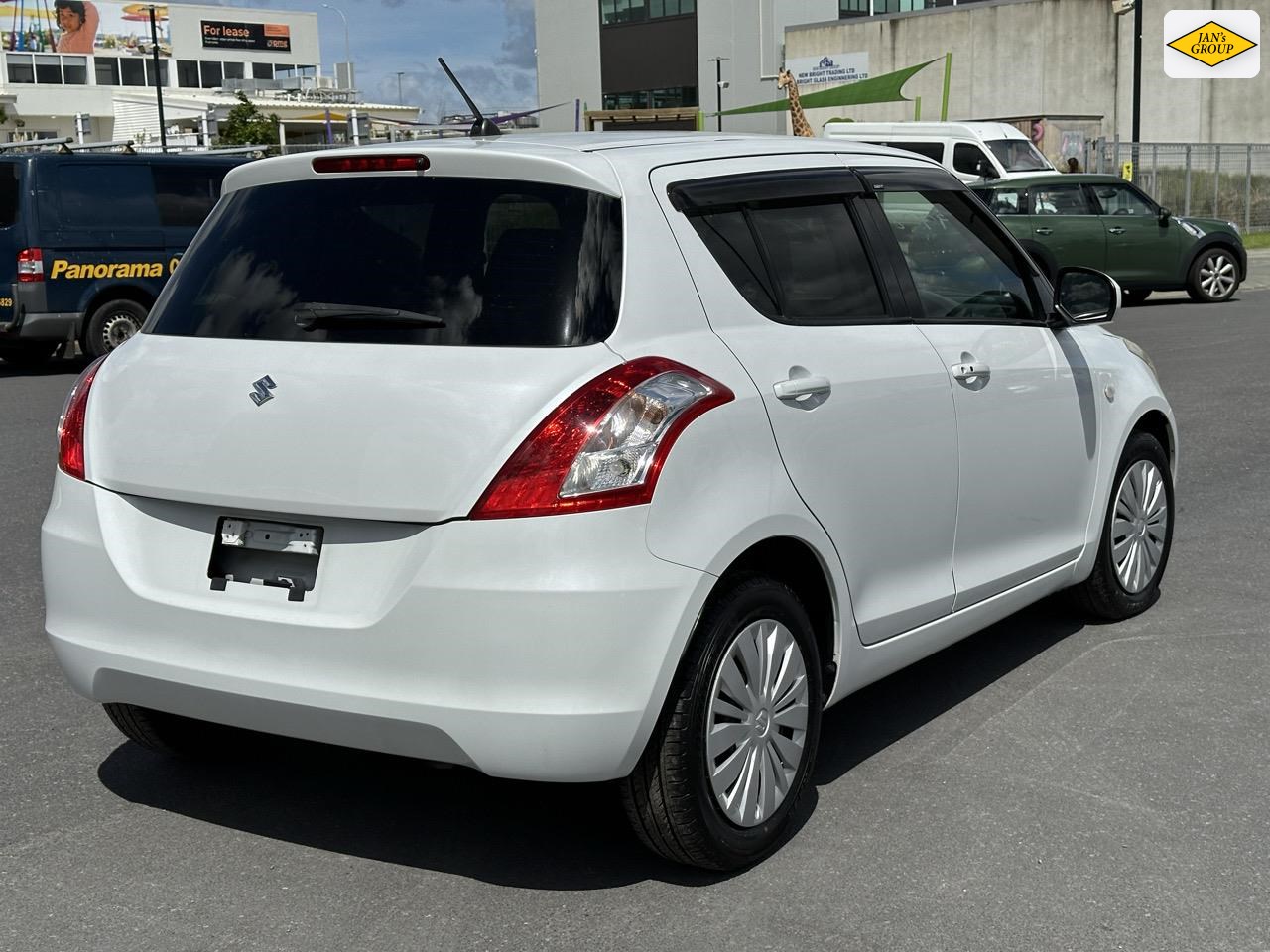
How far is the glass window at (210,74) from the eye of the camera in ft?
442

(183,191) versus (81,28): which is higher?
(81,28)

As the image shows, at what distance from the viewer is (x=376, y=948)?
11.5ft

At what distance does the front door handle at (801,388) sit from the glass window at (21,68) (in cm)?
13022

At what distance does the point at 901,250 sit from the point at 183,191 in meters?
13.6

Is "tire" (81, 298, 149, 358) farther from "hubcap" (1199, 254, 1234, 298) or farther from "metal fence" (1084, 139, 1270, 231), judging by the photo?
"metal fence" (1084, 139, 1270, 231)

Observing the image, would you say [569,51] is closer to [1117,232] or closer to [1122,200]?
[1122,200]

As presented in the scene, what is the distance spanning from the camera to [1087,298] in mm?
5609

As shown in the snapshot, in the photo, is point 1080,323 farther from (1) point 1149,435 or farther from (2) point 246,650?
(2) point 246,650

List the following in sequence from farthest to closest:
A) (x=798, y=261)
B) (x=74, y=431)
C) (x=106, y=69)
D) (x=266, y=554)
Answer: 1. (x=106, y=69)
2. (x=798, y=261)
3. (x=74, y=431)
4. (x=266, y=554)

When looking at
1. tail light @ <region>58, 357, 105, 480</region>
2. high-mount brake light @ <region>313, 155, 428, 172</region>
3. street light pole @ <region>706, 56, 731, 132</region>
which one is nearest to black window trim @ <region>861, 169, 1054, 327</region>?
high-mount brake light @ <region>313, 155, 428, 172</region>

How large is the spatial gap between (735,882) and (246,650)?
1254mm

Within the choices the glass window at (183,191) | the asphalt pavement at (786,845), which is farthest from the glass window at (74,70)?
the asphalt pavement at (786,845)

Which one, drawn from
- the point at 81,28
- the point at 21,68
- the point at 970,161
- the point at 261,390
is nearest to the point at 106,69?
the point at 81,28

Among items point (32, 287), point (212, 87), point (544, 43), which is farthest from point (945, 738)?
point (212, 87)
